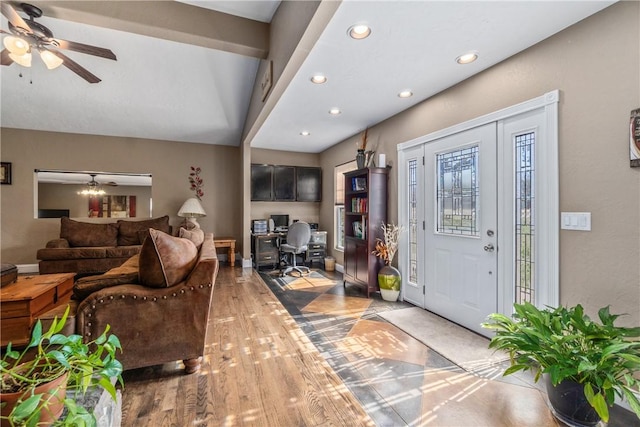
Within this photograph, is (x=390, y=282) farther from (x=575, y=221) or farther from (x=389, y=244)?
(x=575, y=221)

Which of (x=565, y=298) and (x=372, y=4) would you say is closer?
(x=372, y=4)

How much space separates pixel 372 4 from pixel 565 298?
2.41m

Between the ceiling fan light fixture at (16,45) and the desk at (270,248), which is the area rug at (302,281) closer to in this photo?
the desk at (270,248)

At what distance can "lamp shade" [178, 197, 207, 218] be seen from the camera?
530cm

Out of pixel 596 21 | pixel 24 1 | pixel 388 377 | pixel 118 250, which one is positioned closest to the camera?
A: pixel 596 21

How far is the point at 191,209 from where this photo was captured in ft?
17.4

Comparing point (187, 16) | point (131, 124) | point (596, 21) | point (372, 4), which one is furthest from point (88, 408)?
point (131, 124)

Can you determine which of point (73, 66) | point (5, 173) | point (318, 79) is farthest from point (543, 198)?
point (5, 173)

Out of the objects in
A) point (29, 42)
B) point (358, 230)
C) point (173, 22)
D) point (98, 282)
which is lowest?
point (98, 282)

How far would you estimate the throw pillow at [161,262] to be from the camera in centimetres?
181

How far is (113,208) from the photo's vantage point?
5402 millimetres

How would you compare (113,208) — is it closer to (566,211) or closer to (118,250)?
(118,250)

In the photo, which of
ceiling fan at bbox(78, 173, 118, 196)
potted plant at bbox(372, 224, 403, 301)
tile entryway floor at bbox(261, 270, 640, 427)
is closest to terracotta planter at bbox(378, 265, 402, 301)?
potted plant at bbox(372, 224, 403, 301)

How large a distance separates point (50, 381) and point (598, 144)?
2977mm
